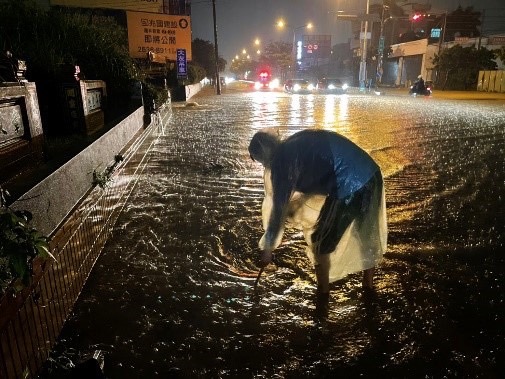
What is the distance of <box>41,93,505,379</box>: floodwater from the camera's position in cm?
286

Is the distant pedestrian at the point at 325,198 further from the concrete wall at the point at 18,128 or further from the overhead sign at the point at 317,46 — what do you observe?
the overhead sign at the point at 317,46

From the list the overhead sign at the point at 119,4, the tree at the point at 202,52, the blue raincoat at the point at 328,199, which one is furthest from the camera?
the tree at the point at 202,52

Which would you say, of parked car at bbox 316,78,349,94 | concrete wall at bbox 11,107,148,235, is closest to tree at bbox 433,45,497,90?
parked car at bbox 316,78,349,94

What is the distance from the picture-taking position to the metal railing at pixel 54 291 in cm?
250

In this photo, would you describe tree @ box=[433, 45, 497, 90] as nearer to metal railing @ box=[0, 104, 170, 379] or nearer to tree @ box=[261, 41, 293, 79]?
metal railing @ box=[0, 104, 170, 379]

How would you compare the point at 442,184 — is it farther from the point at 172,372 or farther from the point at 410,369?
the point at 172,372

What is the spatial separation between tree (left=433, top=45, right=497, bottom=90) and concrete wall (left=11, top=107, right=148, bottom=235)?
35329mm

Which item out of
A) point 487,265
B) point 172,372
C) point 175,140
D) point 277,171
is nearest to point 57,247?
point 172,372

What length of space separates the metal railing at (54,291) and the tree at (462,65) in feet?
120

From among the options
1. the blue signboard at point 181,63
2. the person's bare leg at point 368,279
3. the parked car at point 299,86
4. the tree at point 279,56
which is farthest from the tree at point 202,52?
the person's bare leg at point 368,279

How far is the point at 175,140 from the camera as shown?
11.0 meters

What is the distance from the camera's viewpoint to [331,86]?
36562mm

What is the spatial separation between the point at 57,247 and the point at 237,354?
1947 millimetres

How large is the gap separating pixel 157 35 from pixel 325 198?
22303 mm
